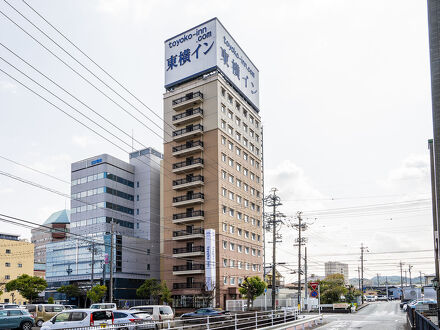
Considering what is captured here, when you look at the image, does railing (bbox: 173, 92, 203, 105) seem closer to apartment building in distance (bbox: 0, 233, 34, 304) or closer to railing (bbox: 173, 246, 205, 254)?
railing (bbox: 173, 246, 205, 254)

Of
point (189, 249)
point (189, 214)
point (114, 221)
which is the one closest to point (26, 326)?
point (189, 249)

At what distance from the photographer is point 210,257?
220 ft

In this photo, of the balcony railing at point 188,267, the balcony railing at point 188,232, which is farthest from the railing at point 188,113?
the balcony railing at point 188,267

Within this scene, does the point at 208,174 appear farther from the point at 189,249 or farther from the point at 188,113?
the point at 189,249

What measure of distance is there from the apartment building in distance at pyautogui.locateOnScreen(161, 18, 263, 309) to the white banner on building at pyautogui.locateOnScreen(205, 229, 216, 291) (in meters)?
0.15

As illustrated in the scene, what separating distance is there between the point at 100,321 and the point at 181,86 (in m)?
60.3

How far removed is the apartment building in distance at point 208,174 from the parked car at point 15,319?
34.8 m

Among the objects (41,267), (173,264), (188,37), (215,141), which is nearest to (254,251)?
(173,264)

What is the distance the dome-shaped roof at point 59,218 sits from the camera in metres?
168

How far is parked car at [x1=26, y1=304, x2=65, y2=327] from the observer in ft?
130

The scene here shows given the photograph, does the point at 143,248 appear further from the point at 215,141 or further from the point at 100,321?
the point at 100,321

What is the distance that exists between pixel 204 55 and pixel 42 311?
5234 cm

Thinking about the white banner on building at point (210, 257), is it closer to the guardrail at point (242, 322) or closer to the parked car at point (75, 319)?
the guardrail at point (242, 322)

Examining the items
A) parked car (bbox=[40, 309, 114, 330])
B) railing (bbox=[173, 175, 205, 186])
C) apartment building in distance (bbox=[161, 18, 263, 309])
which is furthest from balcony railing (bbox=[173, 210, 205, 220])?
parked car (bbox=[40, 309, 114, 330])
